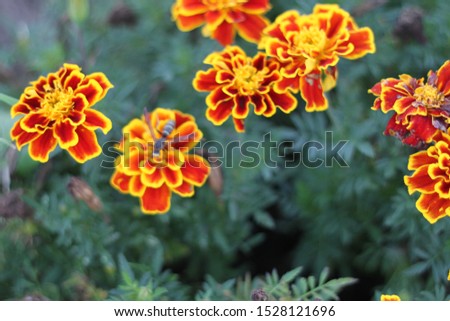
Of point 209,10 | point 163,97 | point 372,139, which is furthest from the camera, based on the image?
point 163,97

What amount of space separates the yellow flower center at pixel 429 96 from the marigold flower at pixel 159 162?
517 mm

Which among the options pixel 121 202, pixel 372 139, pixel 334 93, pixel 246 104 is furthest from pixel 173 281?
pixel 334 93

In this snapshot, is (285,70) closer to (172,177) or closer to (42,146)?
(172,177)

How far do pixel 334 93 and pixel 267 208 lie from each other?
0.49m

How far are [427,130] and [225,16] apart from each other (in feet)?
2.01

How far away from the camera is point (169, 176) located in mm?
1340

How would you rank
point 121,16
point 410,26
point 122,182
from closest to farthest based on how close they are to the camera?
point 122,182, point 410,26, point 121,16

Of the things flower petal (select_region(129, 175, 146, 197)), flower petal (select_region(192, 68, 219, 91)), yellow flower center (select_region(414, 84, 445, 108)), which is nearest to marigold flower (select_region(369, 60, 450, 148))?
yellow flower center (select_region(414, 84, 445, 108))

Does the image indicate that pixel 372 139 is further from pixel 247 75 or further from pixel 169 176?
pixel 169 176

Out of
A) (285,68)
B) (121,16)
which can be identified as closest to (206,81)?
(285,68)

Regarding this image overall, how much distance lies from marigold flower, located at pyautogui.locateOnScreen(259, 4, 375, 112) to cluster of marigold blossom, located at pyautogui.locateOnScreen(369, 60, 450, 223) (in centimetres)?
13

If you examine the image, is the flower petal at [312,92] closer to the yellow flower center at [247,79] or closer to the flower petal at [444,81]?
the yellow flower center at [247,79]

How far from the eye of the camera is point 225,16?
1507 mm

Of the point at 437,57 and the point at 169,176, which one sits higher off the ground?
the point at 437,57
